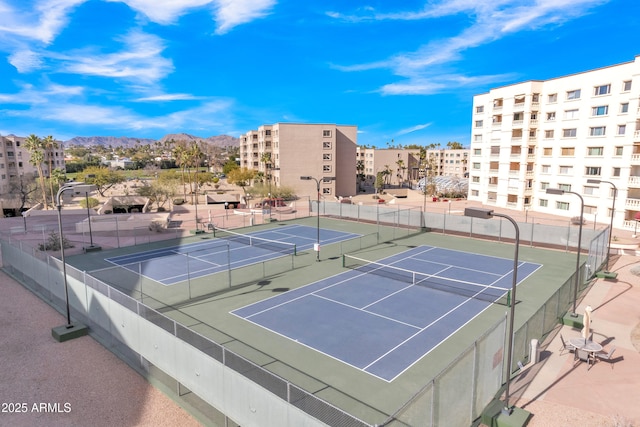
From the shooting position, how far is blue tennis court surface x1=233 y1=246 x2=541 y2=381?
56.7ft

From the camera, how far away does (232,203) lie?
70.6 meters

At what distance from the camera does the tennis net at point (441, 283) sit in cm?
2375

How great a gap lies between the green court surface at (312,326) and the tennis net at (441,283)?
3.36ft

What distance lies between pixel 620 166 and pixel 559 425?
47.7 meters

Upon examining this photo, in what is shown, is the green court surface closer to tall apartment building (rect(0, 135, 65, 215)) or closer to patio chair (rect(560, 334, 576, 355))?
patio chair (rect(560, 334, 576, 355))

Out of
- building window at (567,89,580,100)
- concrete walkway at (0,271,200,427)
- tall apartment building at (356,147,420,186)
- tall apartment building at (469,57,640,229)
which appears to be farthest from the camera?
tall apartment building at (356,147,420,186)

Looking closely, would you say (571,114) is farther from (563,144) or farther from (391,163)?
(391,163)

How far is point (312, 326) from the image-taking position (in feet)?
65.2

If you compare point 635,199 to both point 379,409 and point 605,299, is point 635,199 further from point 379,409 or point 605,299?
point 379,409

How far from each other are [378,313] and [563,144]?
49688 millimetres

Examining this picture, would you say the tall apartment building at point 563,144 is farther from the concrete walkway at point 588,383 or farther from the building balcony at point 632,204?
the concrete walkway at point 588,383

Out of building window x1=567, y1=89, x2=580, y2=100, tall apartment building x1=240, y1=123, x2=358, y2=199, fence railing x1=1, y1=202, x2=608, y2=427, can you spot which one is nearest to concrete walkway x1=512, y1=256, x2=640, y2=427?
fence railing x1=1, y1=202, x2=608, y2=427

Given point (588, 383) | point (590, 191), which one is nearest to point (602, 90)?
point (590, 191)

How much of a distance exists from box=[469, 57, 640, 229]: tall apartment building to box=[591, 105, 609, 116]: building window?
0.40ft
